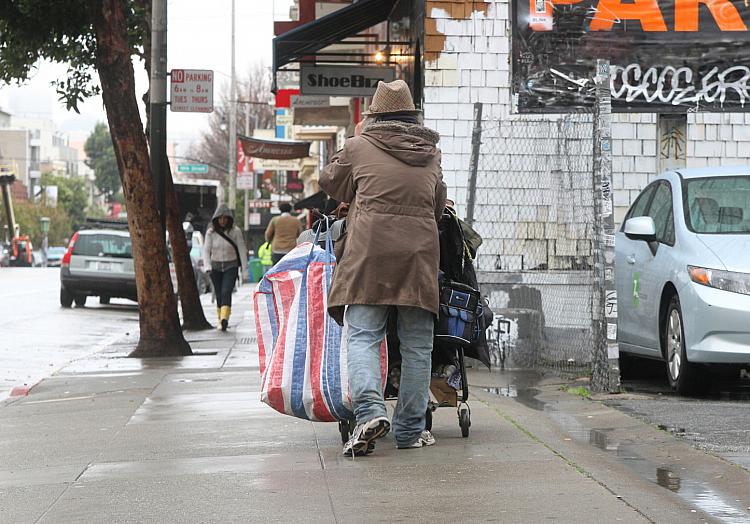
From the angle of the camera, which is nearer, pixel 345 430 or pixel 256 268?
pixel 345 430

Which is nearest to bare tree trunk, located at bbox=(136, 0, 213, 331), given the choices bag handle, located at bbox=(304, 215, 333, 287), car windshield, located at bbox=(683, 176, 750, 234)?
car windshield, located at bbox=(683, 176, 750, 234)

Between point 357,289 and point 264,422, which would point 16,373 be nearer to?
point 264,422

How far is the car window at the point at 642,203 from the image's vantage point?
10008 millimetres

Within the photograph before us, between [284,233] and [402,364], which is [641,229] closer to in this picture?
[402,364]

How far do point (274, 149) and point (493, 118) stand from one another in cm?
2094

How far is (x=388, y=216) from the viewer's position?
240 inches

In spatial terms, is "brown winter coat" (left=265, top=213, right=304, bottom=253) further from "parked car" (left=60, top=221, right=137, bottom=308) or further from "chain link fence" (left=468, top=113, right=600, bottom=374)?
"chain link fence" (left=468, top=113, right=600, bottom=374)

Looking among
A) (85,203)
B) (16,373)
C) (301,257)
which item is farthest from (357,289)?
(85,203)

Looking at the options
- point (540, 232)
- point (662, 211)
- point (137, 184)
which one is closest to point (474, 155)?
point (540, 232)

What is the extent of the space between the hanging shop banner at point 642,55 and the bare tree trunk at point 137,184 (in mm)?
4012

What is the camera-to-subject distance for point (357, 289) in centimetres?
605

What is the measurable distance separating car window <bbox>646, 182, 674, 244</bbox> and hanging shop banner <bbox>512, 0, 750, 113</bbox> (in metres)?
3.80

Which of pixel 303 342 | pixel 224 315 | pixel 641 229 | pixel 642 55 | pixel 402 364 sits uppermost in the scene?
pixel 642 55

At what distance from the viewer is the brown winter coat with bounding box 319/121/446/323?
606cm
